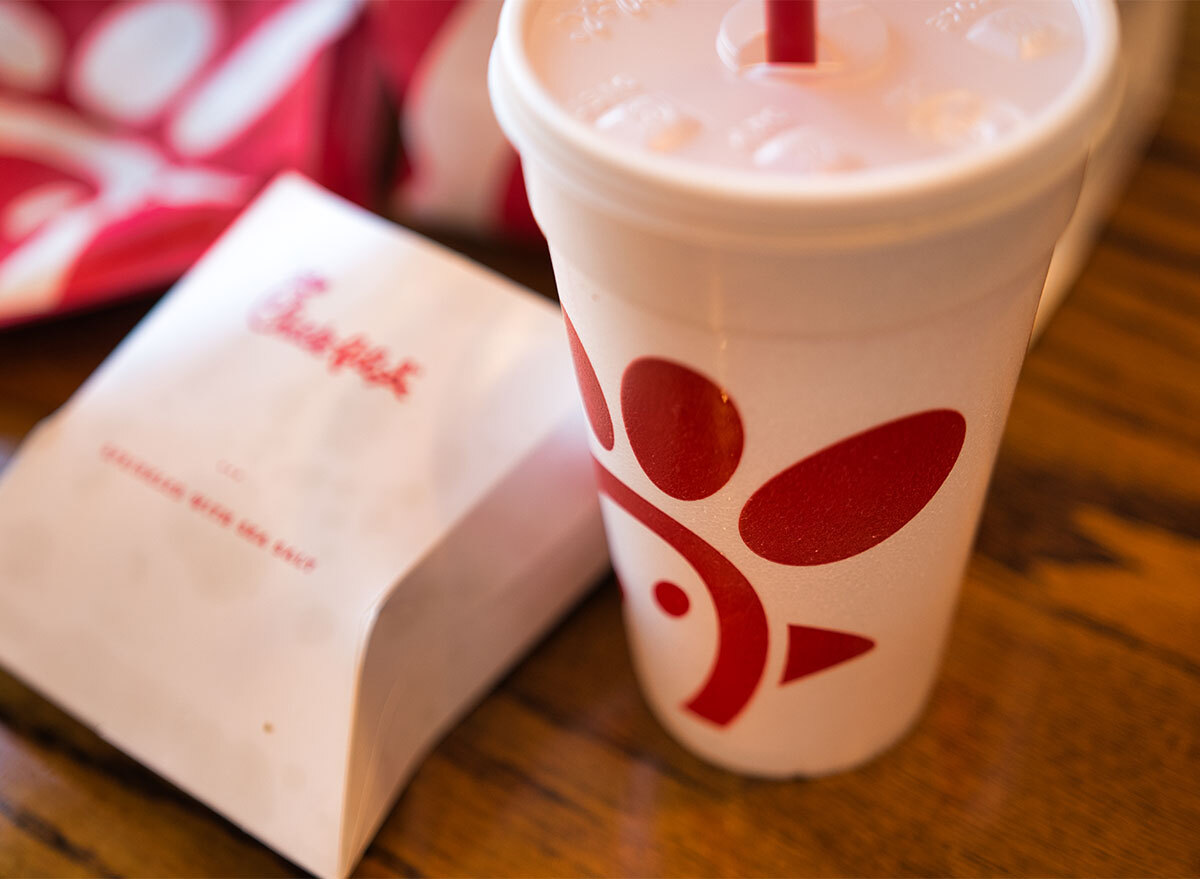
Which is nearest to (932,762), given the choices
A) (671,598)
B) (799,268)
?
(671,598)

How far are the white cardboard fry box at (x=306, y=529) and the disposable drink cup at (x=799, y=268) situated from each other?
0.11m

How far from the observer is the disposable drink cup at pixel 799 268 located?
0.30 meters

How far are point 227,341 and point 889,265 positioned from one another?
411 millimetres

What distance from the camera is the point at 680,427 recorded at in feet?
1.22

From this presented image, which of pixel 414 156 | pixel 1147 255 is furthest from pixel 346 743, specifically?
pixel 1147 255

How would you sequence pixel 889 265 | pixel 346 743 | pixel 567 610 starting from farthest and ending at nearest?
pixel 567 610
pixel 346 743
pixel 889 265

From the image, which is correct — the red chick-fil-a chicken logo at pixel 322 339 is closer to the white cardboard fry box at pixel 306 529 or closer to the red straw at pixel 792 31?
the white cardboard fry box at pixel 306 529

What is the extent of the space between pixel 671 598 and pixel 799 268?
196 millimetres

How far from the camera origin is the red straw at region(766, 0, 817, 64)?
0.34 metres

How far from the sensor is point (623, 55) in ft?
1.20

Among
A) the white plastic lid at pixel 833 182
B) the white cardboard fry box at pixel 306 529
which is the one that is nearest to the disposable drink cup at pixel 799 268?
the white plastic lid at pixel 833 182

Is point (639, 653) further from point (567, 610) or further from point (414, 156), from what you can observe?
point (414, 156)

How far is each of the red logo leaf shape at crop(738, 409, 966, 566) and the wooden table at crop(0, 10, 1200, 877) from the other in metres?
0.17

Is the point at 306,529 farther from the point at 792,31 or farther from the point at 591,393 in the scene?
the point at 792,31
